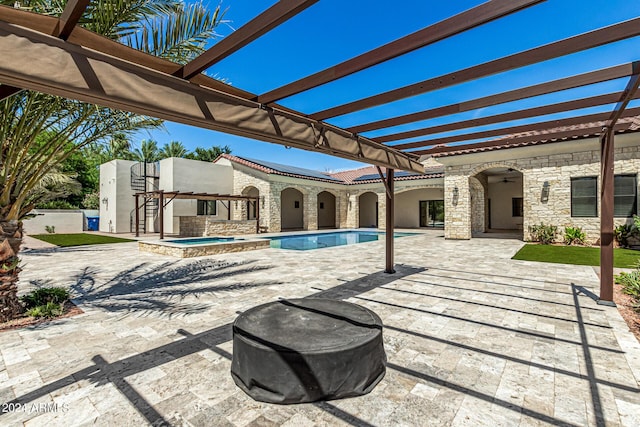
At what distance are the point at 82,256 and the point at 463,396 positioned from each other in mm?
13872

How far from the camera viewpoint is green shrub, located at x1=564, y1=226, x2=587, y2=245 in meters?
13.8

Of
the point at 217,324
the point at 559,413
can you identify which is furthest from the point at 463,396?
the point at 217,324

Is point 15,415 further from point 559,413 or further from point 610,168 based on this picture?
point 610,168

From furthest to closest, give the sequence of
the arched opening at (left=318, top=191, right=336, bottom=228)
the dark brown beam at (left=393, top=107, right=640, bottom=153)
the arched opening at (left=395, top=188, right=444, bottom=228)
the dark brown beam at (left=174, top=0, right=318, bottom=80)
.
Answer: the arched opening at (left=318, top=191, right=336, bottom=228)
the arched opening at (left=395, top=188, right=444, bottom=228)
the dark brown beam at (left=393, top=107, right=640, bottom=153)
the dark brown beam at (left=174, top=0, right=318, bottom=80)

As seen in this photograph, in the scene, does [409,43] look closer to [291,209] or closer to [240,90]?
[240,90]

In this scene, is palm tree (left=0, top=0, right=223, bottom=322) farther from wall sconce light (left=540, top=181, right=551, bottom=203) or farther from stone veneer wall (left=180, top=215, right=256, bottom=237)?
wall sconce light (left=540, top=181, right=551, bottom=203)

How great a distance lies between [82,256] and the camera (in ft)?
38.5

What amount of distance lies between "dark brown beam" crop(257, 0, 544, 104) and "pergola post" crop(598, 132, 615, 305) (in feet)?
14.6

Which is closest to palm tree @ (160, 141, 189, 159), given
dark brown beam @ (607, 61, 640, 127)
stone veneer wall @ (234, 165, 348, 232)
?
stone veneer wall @ (234, 165, 348, 232)

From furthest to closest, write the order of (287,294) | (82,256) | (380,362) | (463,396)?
(82,256), (287,294), (380,362), (463,396)

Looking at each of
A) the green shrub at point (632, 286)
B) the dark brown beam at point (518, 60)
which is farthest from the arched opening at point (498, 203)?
the dark brown beam at point (518, 60)

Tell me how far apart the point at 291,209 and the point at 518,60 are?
27024mm

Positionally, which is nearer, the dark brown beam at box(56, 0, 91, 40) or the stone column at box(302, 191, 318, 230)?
the dark brown beam at box(56, 0, 91, 40)

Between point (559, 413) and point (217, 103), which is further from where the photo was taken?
point (217, 103)
